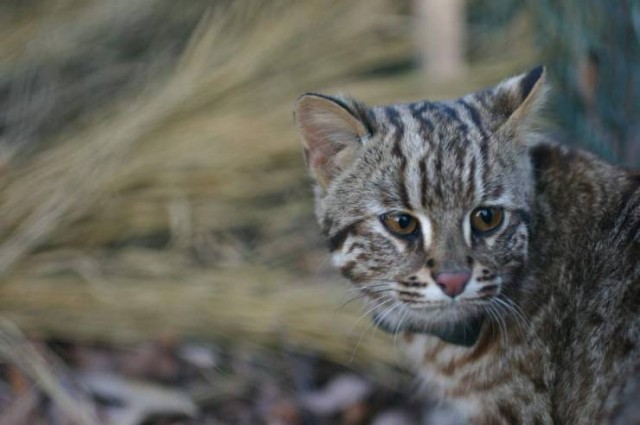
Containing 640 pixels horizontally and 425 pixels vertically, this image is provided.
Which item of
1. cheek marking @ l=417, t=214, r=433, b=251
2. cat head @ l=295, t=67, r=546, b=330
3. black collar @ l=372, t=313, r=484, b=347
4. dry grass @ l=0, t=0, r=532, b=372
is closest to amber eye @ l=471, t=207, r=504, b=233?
cat head @ l=295, t=67, r=546, b=330

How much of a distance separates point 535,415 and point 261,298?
7.58 ft

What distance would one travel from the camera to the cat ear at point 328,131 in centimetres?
394

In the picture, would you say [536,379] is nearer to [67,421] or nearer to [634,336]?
[634,336]

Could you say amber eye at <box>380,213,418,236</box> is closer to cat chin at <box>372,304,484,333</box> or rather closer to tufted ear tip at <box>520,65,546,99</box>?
cat chin at <box>372,304,484,333</box>

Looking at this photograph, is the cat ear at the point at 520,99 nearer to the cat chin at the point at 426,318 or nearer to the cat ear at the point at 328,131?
the cat ear at the point at 328,131

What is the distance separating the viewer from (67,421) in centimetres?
499

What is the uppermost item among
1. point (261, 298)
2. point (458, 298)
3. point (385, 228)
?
point (385, 228)

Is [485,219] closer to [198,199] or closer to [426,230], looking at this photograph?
[426,230]

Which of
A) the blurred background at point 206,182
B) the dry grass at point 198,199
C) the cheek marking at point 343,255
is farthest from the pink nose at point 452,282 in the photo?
the dry grass at point 198,199

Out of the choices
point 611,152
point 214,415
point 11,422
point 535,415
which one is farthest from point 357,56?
point 535,415

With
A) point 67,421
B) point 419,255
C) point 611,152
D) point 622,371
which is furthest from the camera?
point 611,152

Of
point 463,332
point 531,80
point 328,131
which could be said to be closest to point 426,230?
point 463,332

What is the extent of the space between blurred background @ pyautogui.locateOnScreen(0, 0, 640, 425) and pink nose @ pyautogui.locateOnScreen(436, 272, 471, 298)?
→ 1.11 metres

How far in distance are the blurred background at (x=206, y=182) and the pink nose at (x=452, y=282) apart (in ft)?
3.64
